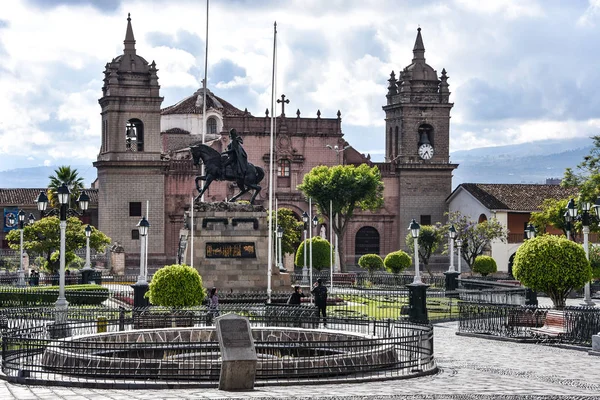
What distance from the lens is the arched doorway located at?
81.2 meters

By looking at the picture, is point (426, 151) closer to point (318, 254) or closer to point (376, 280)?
point (318, 254)

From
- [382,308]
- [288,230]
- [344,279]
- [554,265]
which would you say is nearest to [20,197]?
[288,230]

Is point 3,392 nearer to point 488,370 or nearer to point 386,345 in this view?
point 386,345

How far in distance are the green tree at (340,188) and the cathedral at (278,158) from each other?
447 cm

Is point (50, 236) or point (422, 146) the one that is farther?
point (422, 146)

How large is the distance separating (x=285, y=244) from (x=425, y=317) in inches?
1437

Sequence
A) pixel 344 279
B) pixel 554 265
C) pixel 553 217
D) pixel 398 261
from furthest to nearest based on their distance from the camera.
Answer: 1. pixel 553 217
2. pixel 398 261
3. pixel 344 279
4. pixel 554 265

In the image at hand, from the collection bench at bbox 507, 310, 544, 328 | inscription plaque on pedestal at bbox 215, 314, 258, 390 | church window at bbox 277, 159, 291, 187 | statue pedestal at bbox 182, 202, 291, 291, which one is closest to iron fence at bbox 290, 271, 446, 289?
statue pedestal at bbox 182, 202, 291, 291

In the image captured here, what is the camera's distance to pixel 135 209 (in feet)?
252

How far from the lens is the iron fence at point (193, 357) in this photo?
1941 centimetres

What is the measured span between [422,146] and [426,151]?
1.80 ft

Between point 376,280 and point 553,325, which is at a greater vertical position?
point 376,280

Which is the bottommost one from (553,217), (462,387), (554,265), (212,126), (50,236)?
(462,387)

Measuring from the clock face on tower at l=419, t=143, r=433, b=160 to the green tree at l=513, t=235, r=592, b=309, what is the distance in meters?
51.1
